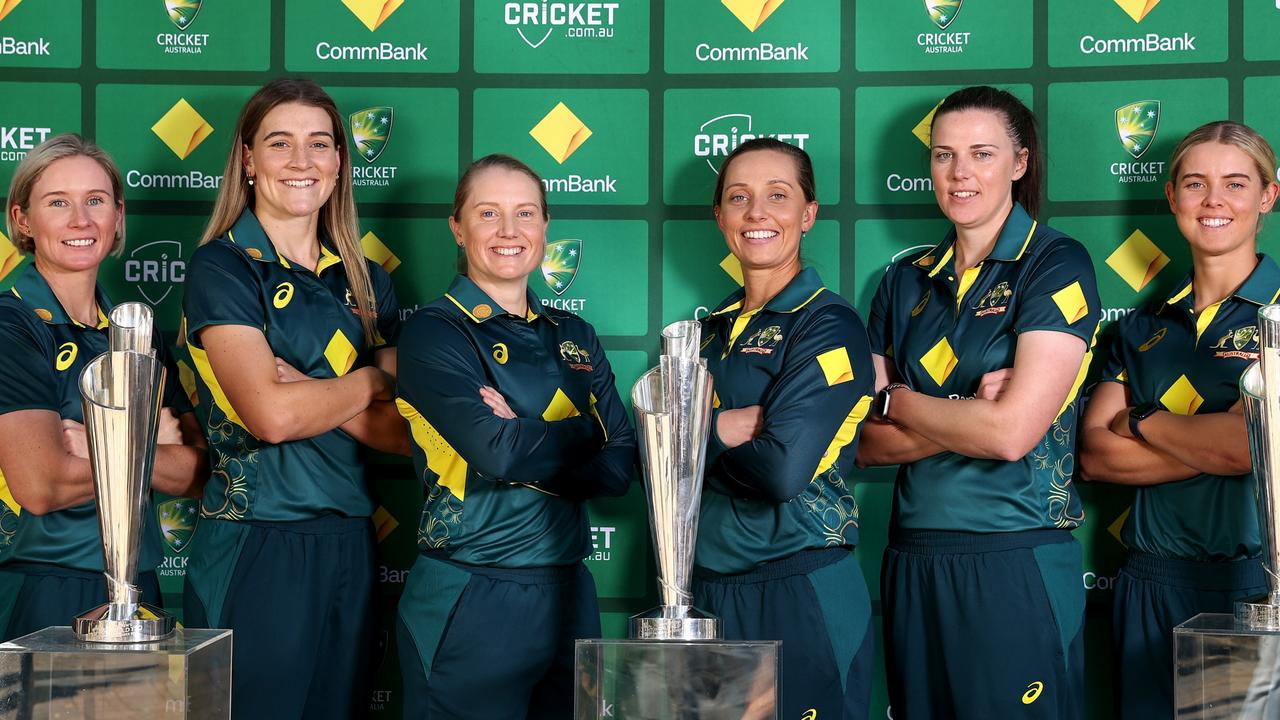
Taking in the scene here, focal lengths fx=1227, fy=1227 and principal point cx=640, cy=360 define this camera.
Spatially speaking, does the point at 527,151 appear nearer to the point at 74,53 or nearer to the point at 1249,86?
A: the point at 74,53

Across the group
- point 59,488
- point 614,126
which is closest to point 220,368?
point 59,488

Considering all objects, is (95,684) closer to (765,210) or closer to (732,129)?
(765,210)

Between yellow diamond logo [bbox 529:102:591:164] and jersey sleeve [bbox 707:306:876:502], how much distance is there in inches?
39.1

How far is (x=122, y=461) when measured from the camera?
172cm

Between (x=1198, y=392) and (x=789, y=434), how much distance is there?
3.20 feet

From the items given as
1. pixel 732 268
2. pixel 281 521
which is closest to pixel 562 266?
pixel 732 268

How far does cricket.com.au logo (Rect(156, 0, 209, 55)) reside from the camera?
3.28m

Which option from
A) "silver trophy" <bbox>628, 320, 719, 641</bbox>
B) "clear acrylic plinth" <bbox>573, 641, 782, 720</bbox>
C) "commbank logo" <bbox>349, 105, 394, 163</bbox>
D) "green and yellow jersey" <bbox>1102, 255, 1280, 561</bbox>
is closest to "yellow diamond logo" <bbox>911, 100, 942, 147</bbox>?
"green and yellow jersey" <bbox>1102, 255, 1280, 561</bbox>

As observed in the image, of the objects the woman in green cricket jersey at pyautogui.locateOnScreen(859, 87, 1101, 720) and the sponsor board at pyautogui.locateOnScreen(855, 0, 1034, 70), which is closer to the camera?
the woman in green cricket jersey at pyautogui.locateOnScreen(859, 87, 1101, 720)

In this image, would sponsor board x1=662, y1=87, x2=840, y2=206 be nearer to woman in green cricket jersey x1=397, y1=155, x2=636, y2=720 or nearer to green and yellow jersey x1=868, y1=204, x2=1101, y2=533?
green and yellow jersey x1=868, y1=204, x2=1101, y2=533

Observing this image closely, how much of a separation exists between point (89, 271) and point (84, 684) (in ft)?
4.61

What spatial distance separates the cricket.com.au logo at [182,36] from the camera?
3.28 metres

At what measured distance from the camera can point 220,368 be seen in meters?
2.54

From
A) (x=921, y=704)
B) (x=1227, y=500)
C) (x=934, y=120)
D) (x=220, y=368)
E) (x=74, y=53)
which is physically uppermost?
(x=74, y=53)
